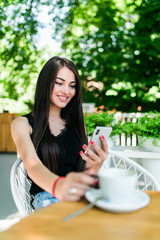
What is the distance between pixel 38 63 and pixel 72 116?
22.6 ft

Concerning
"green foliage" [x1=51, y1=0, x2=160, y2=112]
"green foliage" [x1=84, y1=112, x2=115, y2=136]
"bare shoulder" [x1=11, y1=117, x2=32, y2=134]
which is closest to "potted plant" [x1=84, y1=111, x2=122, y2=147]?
"green foliage" [x1=84, y1=112, x2=115, y2=136]

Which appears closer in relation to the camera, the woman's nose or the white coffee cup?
the white coffee cup

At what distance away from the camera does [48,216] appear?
69 cm

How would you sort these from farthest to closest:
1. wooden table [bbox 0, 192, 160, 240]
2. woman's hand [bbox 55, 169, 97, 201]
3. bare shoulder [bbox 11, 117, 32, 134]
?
1. bare shoulder [bbox 11, 117, 32, 134]
2. woman's hand [bbox 55, 169, 97, 201]
3. wooden table [bbox 0, 192, 160, 240]

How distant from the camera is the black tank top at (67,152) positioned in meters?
1.51

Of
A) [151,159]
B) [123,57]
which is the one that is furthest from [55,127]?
[123,57]

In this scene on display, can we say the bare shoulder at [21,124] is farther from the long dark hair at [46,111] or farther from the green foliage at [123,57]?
the green foliage at [123,57]

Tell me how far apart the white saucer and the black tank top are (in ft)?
2.49

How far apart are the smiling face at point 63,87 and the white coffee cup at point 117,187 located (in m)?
0.90

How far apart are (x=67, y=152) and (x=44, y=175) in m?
0.60

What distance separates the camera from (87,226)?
25.0 inches

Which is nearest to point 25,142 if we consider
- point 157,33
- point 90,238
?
point 90,238

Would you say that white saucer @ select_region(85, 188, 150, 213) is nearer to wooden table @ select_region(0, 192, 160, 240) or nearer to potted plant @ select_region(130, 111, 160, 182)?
wooden table @ select_region(0, 192, 160, 240)

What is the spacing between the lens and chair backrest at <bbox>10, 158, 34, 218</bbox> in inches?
46.0
